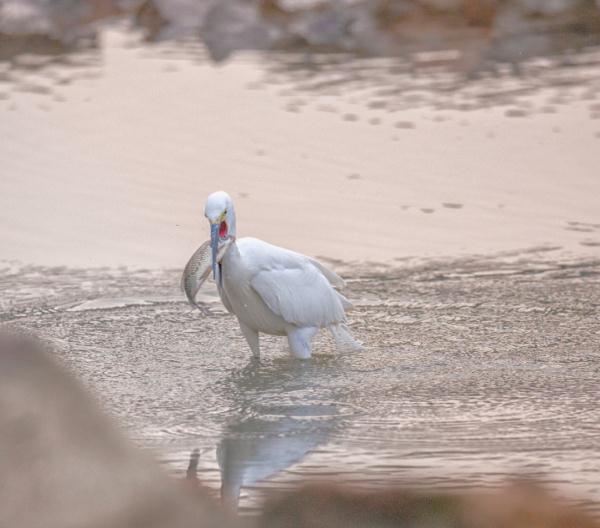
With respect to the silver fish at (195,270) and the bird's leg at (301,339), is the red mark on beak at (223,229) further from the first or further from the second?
the bird's leg at (301,339)

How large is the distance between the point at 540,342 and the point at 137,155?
447 cm

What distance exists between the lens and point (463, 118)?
11039mm

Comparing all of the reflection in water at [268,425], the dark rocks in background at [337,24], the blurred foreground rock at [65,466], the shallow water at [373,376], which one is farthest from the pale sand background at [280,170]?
the blurred foreground rock at [65,466]

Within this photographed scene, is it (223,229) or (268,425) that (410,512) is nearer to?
(268,425)

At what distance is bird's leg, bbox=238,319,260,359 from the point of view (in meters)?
6.58

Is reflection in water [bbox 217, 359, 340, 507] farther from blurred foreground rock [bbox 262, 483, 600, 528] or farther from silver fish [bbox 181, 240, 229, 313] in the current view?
blurred foreground rock [bbox 262, 483, 600, 528]

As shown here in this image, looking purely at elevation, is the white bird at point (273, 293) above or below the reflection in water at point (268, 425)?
above

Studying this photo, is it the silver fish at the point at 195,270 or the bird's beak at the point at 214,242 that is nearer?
the bird's beak at the point at 214,242

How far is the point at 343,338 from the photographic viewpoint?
6.69 m

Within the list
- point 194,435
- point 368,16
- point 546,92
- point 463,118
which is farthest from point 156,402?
point 368,16

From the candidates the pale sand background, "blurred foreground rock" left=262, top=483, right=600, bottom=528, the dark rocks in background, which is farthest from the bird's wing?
the dark rocks in background

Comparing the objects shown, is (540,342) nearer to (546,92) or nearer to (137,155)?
(137,155)

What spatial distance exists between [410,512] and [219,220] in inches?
128

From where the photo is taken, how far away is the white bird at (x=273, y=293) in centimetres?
641
